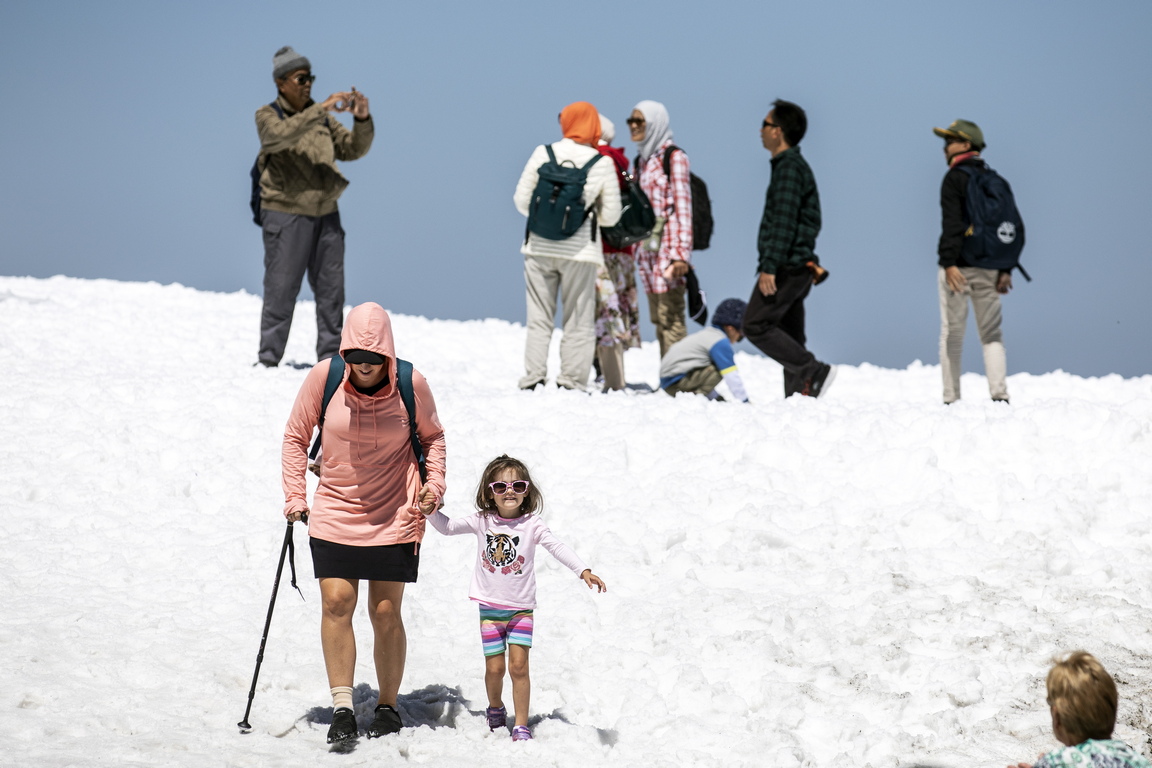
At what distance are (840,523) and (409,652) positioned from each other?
10.5 feet

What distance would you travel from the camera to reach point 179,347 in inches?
589

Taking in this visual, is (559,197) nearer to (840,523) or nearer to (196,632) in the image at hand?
(840,523)

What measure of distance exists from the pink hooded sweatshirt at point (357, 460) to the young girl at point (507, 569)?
27cm

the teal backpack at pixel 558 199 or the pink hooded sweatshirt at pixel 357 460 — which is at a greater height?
the teal backpack at pixel 558 199

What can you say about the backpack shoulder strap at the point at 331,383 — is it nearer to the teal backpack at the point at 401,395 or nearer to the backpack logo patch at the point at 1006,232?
the teal backpack at the point at 401,395

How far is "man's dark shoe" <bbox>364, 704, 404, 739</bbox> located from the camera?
18.5 feet

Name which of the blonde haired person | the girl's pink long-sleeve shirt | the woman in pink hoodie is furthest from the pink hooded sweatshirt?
the blonde haired person

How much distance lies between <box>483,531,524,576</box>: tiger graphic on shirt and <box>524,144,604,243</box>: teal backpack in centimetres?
575

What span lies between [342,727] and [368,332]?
184 cm

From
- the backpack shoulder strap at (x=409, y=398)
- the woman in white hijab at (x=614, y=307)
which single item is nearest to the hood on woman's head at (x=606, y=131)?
the woman in white hijab at (x=614, y=307)

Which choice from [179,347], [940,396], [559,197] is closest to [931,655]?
[559,197]

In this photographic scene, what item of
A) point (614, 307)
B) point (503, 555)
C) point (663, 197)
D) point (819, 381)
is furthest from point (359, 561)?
point (663, 197)

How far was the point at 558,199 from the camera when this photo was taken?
36.2 feet

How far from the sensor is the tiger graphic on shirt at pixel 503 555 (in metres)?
5.77
